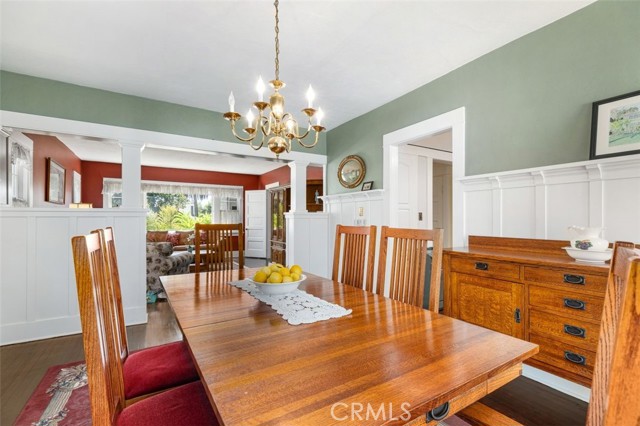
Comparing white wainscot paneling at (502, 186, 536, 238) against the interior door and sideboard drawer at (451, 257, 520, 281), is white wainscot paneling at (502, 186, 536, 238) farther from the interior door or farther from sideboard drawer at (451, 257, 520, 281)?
the interior door

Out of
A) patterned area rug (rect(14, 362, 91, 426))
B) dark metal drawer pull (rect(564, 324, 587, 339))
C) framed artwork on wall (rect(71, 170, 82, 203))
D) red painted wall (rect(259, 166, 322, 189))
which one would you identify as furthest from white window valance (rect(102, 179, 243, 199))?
dark metal drawer pull (rect(564, 324, 587, 339))

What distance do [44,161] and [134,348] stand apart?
351cm

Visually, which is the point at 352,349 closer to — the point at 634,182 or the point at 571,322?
the point at 571,322

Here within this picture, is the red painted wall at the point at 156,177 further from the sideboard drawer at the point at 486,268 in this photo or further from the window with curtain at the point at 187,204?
the sideboard drawer at the point at 486,268

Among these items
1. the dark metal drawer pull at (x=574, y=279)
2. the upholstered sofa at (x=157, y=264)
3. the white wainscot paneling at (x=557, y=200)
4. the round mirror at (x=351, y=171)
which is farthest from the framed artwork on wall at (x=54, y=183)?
the dark metal drawer pull at (x=574, y=279)

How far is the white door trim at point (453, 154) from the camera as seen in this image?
272 centimetres

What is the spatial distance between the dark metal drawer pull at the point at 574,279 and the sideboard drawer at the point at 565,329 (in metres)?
0.20

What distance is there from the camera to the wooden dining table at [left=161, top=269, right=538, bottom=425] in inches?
24.8

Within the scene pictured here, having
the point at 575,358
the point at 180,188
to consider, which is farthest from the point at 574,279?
the point at 180,188

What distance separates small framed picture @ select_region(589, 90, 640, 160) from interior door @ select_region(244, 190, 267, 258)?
23.6ft

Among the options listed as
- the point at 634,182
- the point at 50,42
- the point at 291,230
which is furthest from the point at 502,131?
the point at 50,42

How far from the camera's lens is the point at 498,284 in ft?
6.52

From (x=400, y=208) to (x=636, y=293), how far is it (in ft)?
10.8

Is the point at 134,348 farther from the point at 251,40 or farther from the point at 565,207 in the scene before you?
the point at 565,207
